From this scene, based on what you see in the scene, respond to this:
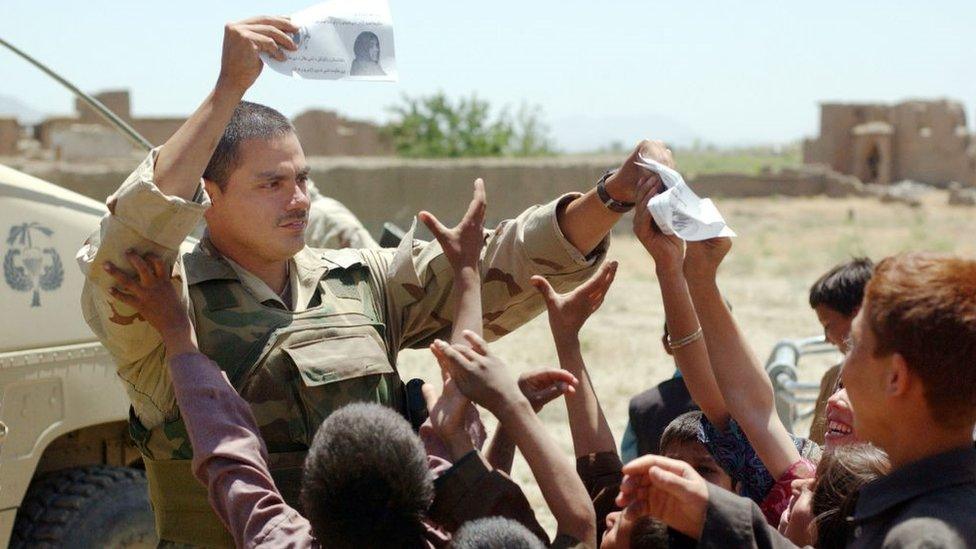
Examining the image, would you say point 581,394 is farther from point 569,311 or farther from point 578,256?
point 578,256

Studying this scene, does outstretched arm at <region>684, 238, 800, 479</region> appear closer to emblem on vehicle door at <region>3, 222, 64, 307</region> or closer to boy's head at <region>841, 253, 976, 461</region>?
boy's head at <region>841, 253, 976, 461</region>

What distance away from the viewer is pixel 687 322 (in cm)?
262

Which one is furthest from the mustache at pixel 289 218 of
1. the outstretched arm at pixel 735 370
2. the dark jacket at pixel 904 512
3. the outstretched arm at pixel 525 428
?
the dark jacket at pixel 904 512

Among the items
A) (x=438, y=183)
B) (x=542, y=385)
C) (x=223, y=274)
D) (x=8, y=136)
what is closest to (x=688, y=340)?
(x=542, y=385)

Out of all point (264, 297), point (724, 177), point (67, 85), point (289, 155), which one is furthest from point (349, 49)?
point (724, 177)

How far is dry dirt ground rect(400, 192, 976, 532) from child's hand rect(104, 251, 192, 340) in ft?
7.07

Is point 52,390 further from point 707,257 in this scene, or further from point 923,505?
point 923,505

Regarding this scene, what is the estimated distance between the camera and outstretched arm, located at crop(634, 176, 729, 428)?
8.50 ft

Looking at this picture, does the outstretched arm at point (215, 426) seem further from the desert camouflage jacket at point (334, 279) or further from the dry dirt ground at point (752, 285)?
the dry dirt ground at point (752, 285)

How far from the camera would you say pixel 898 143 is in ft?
119

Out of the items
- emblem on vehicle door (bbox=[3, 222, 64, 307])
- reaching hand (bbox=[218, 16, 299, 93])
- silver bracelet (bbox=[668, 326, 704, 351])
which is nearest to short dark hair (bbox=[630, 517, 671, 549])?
silver bracelet (bbox=[668, 326, 704, 351])

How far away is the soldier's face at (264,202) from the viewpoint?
261 centimetres

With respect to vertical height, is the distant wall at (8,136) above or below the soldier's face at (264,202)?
below

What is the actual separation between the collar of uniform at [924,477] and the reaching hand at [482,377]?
A: 69cm
